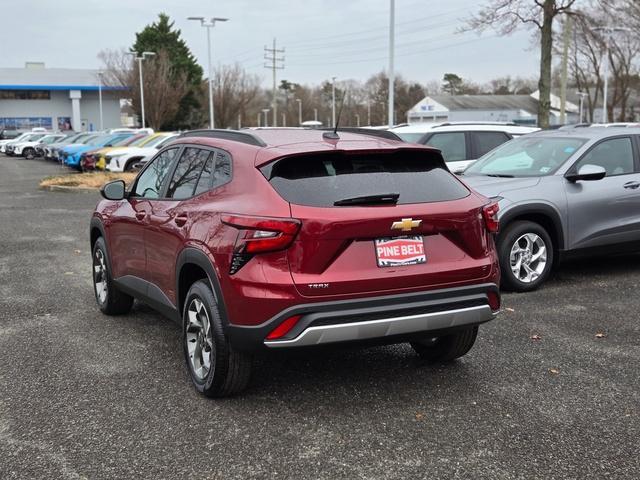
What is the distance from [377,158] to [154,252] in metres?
1.86

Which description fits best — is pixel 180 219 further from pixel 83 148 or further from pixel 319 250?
pixel 83 148

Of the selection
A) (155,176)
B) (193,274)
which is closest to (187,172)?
(155,176)

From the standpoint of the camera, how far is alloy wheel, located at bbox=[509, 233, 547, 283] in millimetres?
7164

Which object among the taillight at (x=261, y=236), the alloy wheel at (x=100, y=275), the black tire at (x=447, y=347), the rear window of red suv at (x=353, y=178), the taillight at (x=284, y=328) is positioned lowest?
the black tire at (x=447, y=347)

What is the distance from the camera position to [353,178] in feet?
13.5

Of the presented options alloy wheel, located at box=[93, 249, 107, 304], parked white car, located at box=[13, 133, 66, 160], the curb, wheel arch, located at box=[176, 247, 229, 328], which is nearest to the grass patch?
the curb

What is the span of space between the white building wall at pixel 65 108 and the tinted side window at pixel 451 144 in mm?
65477

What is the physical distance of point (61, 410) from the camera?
4.23 meters

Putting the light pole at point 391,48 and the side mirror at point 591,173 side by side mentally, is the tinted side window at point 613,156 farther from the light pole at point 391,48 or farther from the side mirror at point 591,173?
the light pole at point 391,48

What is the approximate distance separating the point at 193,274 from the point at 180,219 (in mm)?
376

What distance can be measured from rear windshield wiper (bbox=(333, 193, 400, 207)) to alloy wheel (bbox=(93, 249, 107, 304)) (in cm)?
317

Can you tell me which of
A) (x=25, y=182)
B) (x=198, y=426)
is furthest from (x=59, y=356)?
(x=25, y=182)

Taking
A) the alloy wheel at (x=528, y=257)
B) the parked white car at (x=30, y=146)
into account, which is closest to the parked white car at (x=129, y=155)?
the alloy wheel at (x=528, y=257)

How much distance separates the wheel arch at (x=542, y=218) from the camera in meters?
7.09
